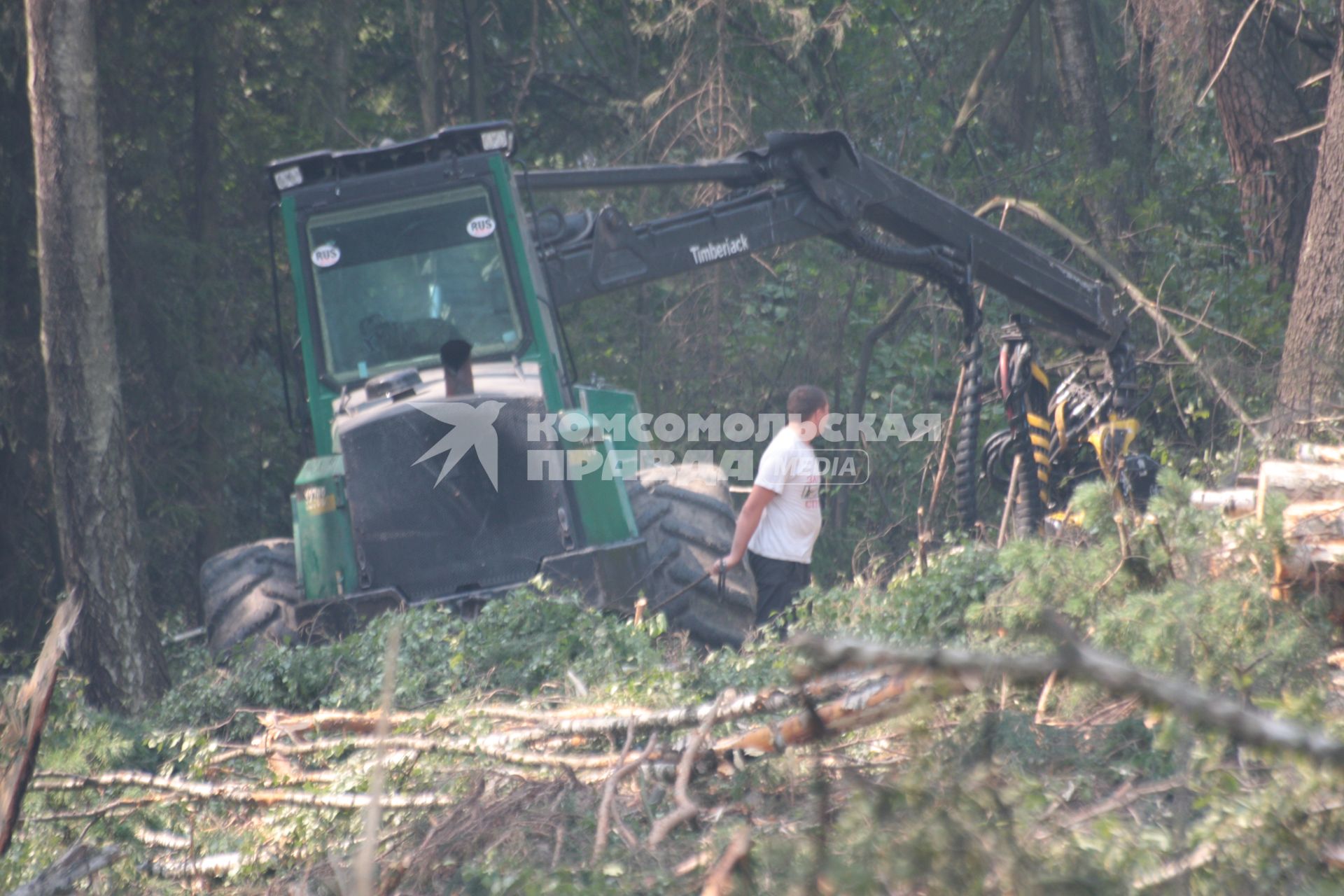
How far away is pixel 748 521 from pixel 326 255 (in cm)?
293

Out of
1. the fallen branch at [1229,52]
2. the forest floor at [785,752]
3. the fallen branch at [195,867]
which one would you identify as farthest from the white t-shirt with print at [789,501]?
the fallen branch at [1229,52]

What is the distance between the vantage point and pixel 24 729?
459 centimetres

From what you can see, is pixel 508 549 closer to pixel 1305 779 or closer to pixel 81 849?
pixel 81 849

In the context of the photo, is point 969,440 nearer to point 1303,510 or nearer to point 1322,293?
point 1322,293

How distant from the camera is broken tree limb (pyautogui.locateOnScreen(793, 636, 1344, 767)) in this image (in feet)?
7.38

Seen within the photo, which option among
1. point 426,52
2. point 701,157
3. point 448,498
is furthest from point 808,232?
point 426,52

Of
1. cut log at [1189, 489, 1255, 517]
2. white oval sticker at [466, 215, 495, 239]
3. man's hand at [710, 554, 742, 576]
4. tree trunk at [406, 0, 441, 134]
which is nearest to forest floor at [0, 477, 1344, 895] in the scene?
cut log at [1189, 489, 1255, 517]

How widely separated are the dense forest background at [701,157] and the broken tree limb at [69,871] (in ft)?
19.0

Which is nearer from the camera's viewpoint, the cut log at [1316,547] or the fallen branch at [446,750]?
the fallen branch at [446,750]

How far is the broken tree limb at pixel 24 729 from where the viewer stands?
4.24 meters

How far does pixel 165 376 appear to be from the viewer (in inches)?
434

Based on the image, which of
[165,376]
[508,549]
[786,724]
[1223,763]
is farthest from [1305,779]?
[165,376]

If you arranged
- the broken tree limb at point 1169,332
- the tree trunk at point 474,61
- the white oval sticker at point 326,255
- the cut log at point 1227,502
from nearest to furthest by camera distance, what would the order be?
the cut log at point 1227,502 < the white oval sticker at point 326,255 < the broken tree limb at point 1169,332 < the tree trunk at point 474,61

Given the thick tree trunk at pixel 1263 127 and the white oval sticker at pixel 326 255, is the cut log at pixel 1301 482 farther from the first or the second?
the thick tree trunk at pixel 1263 127
